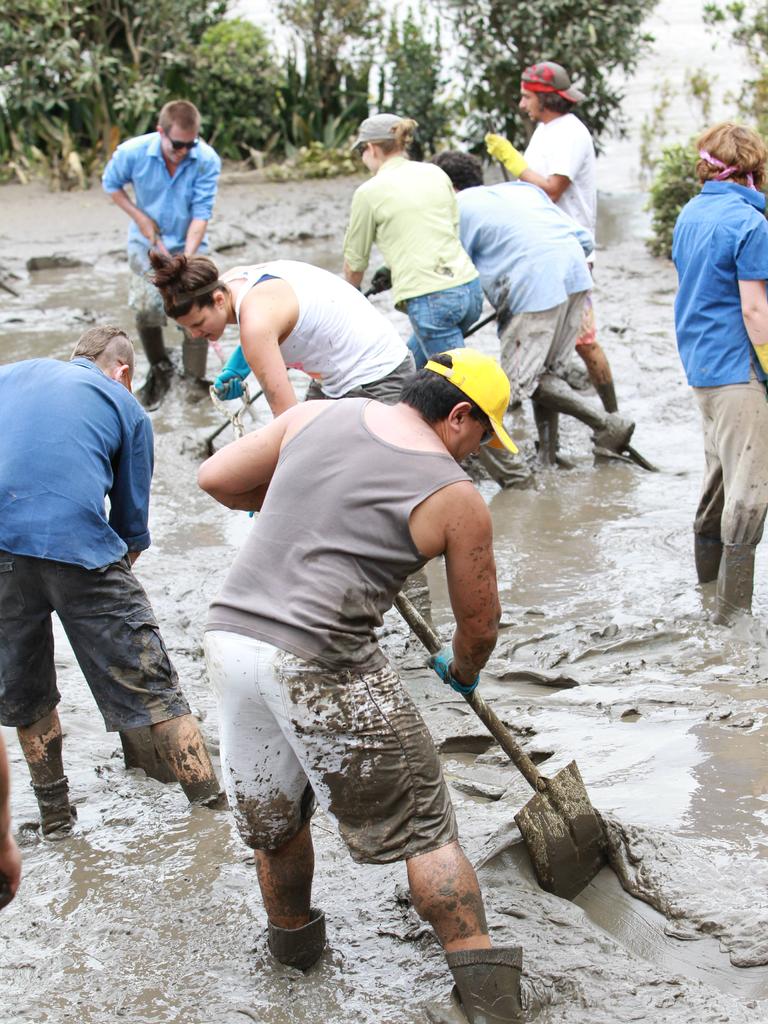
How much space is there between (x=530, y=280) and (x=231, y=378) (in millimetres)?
2425

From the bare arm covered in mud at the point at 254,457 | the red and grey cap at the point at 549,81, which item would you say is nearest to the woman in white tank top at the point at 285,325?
the bare arm covered in mud at the point at 254,457

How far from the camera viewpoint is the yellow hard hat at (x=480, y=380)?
302 cm

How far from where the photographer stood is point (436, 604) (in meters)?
5.85

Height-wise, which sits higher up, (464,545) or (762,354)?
(464,545)

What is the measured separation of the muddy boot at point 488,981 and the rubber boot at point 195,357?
19.8ft

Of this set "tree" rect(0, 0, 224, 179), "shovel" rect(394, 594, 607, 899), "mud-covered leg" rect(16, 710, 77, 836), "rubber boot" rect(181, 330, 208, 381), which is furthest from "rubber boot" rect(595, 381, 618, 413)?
"tree" rect(0, 0, 224, 179)

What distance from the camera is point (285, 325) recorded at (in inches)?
181

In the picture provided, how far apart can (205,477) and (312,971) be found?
1.28m

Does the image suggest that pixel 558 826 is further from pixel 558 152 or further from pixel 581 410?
pixel 558 152

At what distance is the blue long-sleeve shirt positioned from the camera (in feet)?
12.6

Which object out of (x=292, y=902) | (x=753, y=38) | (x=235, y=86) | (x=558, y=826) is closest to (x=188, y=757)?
(x=292, y=902)

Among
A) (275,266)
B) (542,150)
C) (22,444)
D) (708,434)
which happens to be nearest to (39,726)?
(22,444)

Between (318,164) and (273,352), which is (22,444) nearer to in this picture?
(273,352)

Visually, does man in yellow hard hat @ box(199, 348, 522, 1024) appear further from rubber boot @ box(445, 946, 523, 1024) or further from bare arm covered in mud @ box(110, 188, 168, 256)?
bare arm covered in mud @ box(110, 188, 168, 256)
